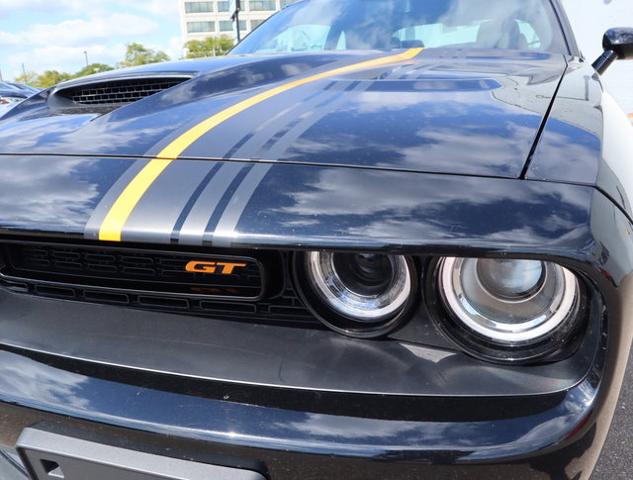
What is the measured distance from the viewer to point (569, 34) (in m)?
2.08

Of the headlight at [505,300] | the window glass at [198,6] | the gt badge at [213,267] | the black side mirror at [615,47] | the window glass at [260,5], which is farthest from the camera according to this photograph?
the window glass at [198,6]

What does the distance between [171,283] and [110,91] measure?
3.06ft

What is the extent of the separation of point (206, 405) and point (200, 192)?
36cm

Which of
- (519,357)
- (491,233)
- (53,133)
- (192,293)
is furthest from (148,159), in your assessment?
(519,357)

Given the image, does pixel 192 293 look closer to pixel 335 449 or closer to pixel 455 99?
pixel 335 449

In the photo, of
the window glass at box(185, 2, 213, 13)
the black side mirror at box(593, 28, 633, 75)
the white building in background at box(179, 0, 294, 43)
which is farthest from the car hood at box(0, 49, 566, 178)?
the window glass at box(185, 2, 213, 13)

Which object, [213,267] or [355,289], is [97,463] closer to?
[213,267]

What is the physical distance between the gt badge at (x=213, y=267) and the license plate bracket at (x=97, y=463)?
33cm

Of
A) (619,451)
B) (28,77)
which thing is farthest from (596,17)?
(28,77)

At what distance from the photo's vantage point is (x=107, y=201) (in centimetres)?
94

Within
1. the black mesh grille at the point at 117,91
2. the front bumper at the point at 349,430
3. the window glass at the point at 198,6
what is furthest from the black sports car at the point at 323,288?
the window glass at the point at 198,6

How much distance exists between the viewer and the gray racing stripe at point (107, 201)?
914mm

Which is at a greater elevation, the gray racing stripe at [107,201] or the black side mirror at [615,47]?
the black side mirror at [615,47]

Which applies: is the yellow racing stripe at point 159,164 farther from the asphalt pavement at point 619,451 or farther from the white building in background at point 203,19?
the white building in background at point 203,19
